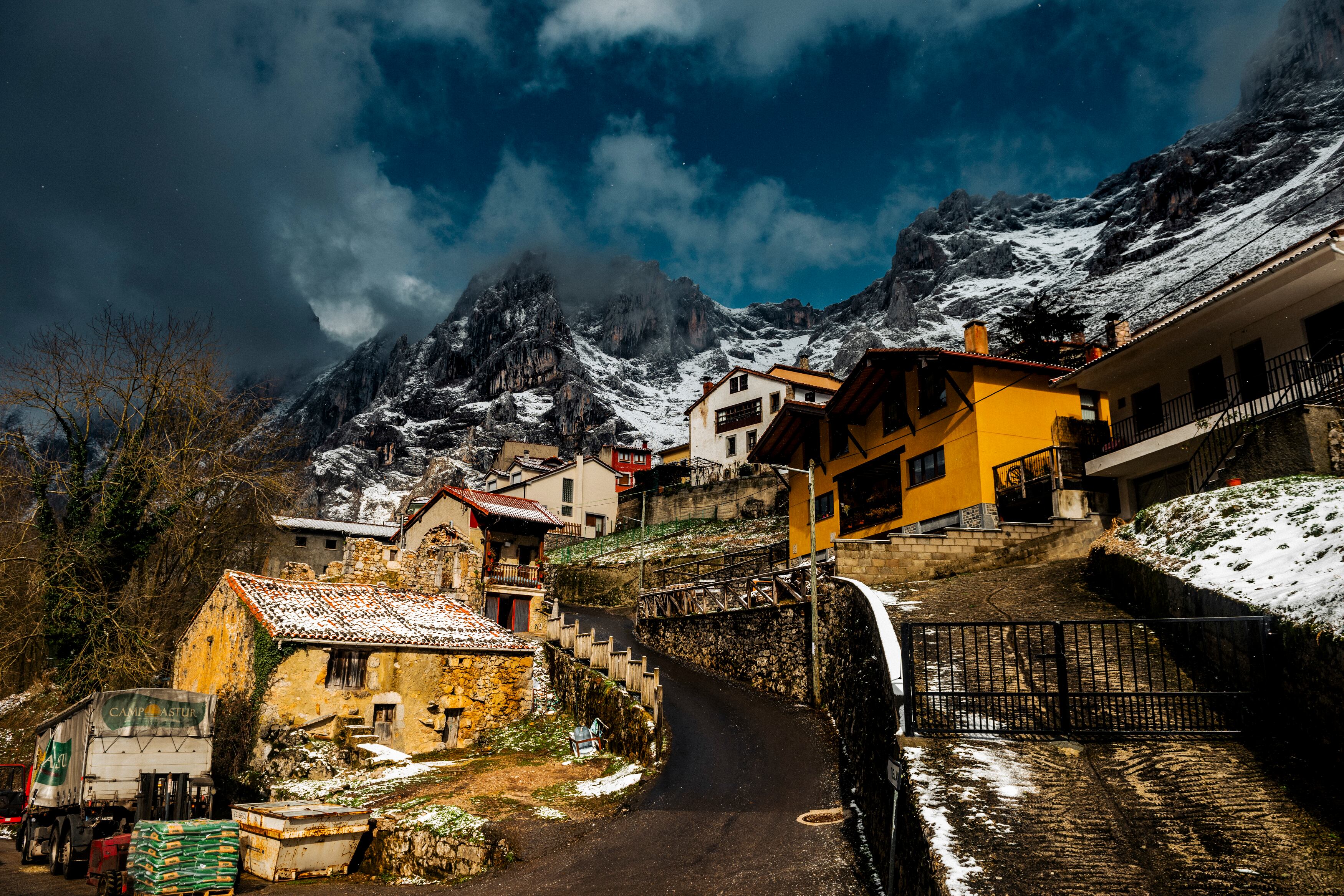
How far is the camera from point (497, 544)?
133ft

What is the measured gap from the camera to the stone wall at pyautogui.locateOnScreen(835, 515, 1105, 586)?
22531mm

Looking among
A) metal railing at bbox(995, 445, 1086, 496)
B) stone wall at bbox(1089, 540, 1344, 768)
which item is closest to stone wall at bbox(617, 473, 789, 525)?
metal railing at bbox(995, 445, 1086, 496)

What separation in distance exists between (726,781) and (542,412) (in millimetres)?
138173

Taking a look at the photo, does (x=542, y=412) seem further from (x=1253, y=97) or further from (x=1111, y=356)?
(x=1253, y=97)

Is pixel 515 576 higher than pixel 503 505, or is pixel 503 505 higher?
pixel 503 505

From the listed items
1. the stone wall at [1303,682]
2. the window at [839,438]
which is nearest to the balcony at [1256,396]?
the window at [839,438]

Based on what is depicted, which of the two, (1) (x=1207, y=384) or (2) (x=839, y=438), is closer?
(1) (x=1207, y=384)

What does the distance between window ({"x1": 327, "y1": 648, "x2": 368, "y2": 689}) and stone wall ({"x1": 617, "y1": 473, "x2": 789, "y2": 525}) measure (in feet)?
111

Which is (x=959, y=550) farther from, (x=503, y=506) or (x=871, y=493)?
(x=503, y=506)

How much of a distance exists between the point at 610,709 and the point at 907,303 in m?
159

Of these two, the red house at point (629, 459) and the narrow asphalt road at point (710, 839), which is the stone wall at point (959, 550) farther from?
the red house at point (629, 459)

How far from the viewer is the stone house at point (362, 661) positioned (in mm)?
20562

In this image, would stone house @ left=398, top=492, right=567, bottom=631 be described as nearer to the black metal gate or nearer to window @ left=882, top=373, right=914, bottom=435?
window @ left=882, top=373, right=914, bottom=435

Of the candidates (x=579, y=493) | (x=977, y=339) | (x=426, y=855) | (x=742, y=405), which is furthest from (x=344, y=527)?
(x=426, y=855)
